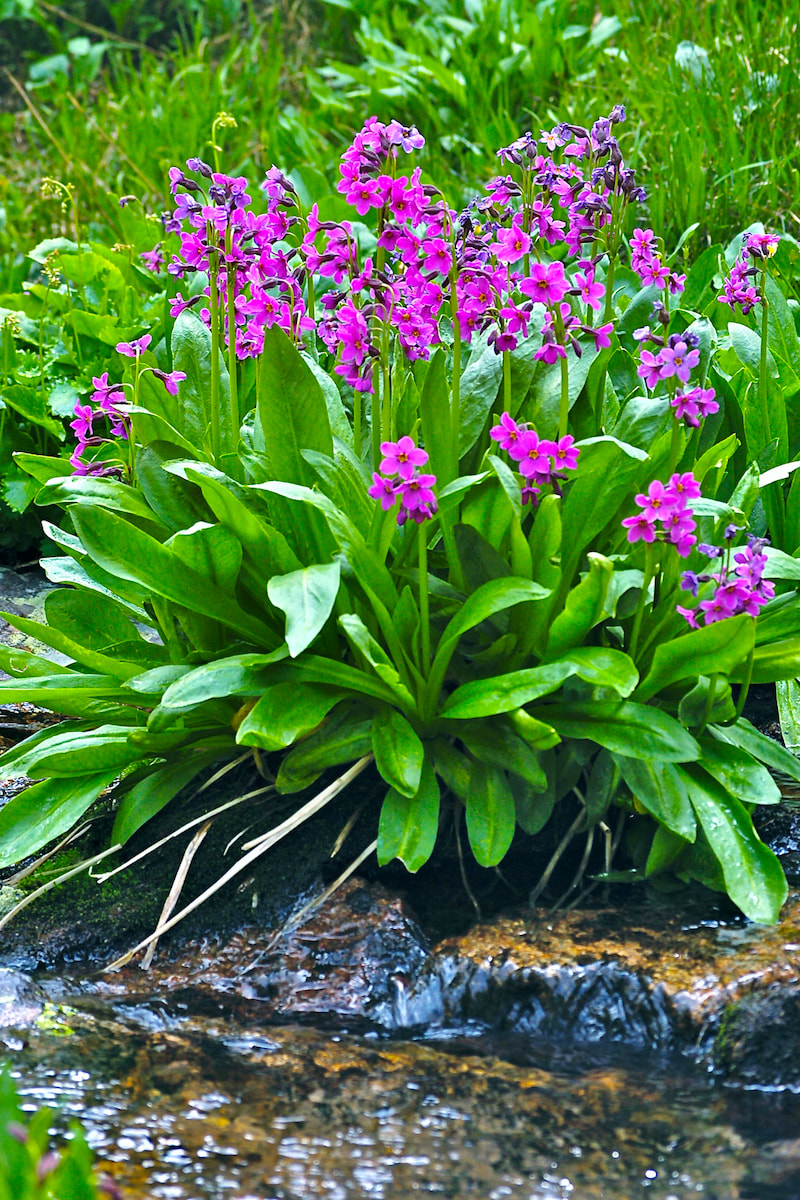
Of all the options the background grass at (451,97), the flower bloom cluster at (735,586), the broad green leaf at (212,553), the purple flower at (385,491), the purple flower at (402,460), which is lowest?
the flower bloom cluster at (735,586)

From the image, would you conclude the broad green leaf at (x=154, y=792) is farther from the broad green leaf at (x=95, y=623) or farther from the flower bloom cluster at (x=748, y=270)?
the flower bloom cluster at (x=748, y=270)

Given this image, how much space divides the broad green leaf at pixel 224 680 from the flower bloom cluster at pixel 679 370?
2.72 ft

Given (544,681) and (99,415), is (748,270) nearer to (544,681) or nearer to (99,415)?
(544,681)

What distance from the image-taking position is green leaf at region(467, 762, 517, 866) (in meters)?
2.05

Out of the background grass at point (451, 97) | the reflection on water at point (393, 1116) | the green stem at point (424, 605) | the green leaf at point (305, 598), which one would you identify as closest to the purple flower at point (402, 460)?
the green stem at point (424, 605)

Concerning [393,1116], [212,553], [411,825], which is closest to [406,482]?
[212,553]

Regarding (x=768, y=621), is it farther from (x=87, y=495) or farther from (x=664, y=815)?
(x=87, y=495)

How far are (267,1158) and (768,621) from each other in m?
1.42

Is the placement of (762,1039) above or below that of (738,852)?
below

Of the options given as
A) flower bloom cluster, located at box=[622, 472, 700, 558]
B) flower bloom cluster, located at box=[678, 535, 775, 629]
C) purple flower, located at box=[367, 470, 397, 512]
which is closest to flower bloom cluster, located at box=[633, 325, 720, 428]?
flower bloom cluster, located at box=[622, 472, 700, 558]

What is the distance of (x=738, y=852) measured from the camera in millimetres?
1999

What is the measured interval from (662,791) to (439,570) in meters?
0.70

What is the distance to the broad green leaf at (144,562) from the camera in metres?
2.25

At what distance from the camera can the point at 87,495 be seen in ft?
7.97
